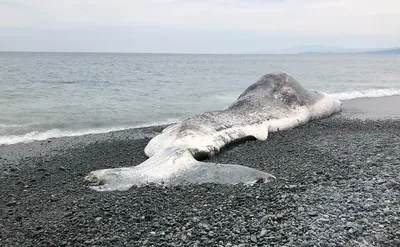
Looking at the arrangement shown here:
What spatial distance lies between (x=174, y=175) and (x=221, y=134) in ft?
8.89

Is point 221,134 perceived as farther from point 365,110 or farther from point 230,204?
point 365,110

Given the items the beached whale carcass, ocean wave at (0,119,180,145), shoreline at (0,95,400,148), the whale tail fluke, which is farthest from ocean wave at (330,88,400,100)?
the whale tail fluke

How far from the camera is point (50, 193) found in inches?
275

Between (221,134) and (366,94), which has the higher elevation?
(221,134)

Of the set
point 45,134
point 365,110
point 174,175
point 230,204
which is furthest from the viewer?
point 365,110

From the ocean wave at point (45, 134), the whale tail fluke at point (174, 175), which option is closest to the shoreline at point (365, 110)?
the ocean wave at point (45, 134)

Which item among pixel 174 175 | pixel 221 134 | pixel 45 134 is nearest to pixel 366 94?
pixel 221 134

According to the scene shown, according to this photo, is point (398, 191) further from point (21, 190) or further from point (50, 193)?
point (21, 190)

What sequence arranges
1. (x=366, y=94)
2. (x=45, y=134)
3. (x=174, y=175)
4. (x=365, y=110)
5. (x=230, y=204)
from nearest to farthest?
(x=230, y=204) < (x=174, y=175) < (x=45, y=134) < (x=365, y=110) < (x=366, y=94)

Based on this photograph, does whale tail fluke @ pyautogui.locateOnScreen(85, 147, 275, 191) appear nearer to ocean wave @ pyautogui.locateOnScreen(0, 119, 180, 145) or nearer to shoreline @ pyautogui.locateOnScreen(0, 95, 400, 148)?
shoreline @ pyautogui.locateOnScreen(0, 95, 400, 148)

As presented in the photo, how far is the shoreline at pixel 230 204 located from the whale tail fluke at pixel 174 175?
261 mm

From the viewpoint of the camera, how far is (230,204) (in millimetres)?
5770

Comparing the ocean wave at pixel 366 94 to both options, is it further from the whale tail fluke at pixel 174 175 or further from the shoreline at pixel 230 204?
the whale tail fluke at pixel 174 175

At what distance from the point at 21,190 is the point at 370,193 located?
6.11 m
